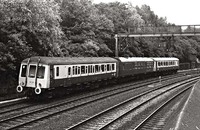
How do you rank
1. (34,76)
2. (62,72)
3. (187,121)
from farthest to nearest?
1. (62,72)
2. (34,76)
3. (187,121)

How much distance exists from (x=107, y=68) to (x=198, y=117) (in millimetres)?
13527

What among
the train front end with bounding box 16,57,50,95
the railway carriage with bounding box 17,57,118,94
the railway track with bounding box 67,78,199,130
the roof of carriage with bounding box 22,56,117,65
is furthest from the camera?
the roof of carriage with bounding box 22,56,117,65

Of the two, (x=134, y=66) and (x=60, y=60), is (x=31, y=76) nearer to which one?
(x=60, y=60)

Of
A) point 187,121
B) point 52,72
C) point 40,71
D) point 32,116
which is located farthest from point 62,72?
point 187,121

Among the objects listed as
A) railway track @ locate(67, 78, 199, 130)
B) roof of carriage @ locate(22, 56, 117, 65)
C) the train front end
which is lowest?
railway track @ locate(67, 78, 199, 130)

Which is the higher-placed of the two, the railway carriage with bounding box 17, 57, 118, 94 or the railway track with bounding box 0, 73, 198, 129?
the railway carriage with bounding box 17, 57, 118, 94

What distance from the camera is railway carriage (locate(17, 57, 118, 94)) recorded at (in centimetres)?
1877

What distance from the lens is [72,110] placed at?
17016 millimetres

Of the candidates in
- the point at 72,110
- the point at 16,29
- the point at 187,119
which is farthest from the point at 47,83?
the point at 187,119

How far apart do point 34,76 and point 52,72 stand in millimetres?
1195

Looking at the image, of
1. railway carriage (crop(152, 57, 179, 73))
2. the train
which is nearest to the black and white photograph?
the train

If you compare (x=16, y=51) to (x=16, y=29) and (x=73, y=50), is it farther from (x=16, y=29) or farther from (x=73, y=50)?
(x=73, y=50)

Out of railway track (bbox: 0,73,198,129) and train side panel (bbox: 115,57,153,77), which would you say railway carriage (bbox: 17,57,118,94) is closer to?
railway track (bbox: 0,73,198,129)

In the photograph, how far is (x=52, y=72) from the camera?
63.0 ft
